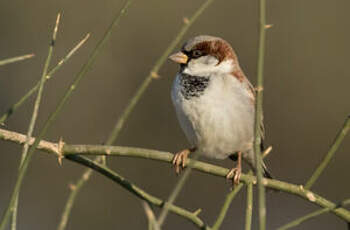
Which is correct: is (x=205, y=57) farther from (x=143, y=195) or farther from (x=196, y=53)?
(x=143, y=195)

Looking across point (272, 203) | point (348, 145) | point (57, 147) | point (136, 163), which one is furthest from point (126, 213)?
point (57, 147)

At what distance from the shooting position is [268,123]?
276 inches

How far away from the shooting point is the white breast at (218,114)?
10.3 ft

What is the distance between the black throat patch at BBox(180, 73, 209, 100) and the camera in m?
3.16

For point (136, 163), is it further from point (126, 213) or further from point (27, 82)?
point (27, 82)

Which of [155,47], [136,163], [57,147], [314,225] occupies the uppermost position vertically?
[155,47]

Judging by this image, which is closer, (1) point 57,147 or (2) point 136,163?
(1) point 57,147

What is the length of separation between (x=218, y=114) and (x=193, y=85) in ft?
0.55

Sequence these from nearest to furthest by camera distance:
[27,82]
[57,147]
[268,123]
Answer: [57,147] → [268,123] → [27,82]

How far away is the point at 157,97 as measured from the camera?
281 inches

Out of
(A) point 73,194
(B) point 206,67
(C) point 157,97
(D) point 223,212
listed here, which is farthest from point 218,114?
(C) point 157,97

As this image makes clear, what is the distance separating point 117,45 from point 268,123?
174 centimetres

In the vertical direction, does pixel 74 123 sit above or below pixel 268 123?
above

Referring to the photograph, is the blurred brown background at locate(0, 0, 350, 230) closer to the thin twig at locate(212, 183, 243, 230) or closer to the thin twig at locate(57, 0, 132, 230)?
the thin twig at locate(212, 183, 243, 230)
